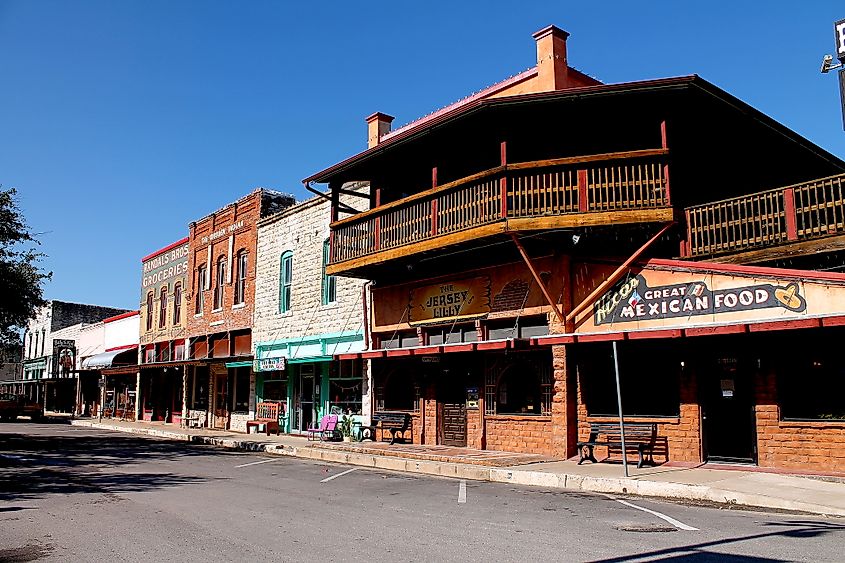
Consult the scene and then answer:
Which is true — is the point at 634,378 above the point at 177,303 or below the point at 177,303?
below

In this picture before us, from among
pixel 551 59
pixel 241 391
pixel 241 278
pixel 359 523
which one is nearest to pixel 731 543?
pixel 359 523

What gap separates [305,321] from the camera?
25.4 m

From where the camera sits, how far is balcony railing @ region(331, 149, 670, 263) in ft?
49.9

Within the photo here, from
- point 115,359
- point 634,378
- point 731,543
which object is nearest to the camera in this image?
point 731,543

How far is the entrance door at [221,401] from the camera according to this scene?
30.2 m

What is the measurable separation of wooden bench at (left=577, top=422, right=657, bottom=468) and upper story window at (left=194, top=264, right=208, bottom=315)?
2172 centimetres

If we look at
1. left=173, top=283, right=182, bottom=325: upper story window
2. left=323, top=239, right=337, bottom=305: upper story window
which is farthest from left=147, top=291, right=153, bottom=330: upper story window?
left=323, top=239, right=337, bottom=305: upper story window

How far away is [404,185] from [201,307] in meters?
15.2

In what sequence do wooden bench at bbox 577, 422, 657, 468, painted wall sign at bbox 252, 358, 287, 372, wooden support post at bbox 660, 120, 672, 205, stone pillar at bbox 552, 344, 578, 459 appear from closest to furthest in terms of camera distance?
wooden bench at bbox 577, 422, 657, 468, wooden support post at bbox 660, 120, 672, 205, stone pillar at bbox 552, 344, 578, 459, painted wall sign at bbox 252, 358, 287, 372

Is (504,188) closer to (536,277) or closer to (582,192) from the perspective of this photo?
(582,192)

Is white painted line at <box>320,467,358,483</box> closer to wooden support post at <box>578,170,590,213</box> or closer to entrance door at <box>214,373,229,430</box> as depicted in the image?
wooden support post at <box>578,170,590,213</box>

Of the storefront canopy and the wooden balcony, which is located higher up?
the wooden balcony

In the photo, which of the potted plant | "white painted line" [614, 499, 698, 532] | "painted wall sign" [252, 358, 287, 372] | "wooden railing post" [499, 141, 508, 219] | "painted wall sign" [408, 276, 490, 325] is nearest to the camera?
"white painted line" [614, 499, 698, 532]

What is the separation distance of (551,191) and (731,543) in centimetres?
932
